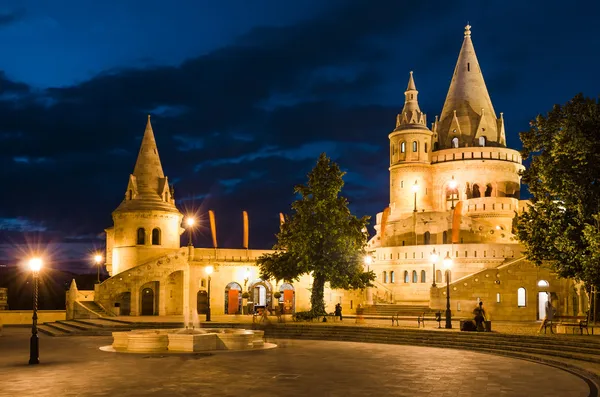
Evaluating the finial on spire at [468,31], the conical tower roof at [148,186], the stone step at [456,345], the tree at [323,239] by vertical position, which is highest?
the finial on spire at [468,31]

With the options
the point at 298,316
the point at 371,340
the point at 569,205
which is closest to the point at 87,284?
the point at 298,316

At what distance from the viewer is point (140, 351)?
1027 inches

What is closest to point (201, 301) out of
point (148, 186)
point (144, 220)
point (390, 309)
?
point (144, 220)

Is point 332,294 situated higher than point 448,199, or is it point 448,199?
point 448,199

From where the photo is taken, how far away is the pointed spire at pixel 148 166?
53812 mm

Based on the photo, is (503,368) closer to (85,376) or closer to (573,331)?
(573,331)

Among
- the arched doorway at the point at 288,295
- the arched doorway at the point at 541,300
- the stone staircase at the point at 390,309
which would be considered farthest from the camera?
the arched doorway at the point at 288,295

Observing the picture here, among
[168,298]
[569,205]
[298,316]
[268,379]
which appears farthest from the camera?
[168,298]

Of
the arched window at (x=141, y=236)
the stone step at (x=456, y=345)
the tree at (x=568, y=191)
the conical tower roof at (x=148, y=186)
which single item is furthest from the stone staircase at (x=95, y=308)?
the tree at (x=568, y=191)

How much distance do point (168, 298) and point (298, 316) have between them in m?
13.8

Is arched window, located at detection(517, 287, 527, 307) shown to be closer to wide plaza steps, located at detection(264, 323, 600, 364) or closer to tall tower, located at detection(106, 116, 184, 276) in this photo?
wide plaza steps, located at detection(264, 323, 600, 364)

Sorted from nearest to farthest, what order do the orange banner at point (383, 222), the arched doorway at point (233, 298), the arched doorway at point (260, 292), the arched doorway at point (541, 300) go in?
the arched doorway at point (541, 300)
the arched doorway at point (233, 298)
the arched doorway at point (260, 292)
the orange banner at point (383, 222)

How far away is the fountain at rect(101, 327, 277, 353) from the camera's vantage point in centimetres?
2609

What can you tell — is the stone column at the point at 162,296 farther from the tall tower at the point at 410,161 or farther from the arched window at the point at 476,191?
the arched window at the point at 476,191
